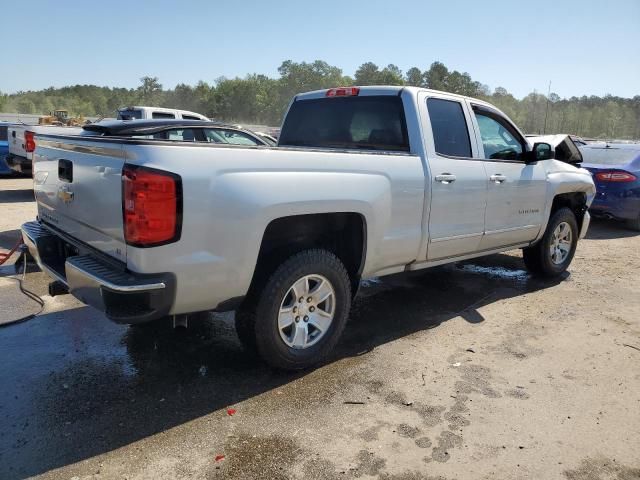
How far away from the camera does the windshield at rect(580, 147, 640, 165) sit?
31.5 ft

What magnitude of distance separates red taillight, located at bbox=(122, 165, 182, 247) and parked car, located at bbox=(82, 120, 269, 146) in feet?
1.96

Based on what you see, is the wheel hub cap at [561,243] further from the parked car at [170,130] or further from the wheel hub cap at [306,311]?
the parked car at [170,130]

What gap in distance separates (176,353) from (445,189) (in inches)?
100

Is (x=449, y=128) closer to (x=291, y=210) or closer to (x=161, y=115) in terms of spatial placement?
(x=291, y=210)

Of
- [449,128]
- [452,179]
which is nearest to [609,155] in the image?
[449,128]

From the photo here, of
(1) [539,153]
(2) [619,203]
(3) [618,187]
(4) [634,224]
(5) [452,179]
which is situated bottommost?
(4) [634,224]

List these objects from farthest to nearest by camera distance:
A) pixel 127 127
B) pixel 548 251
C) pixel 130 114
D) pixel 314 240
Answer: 1. pixel 130 114
2. pixel 548 251
3. pixel 127 127
4. pixel 314 240

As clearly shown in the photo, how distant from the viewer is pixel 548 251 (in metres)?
6.05

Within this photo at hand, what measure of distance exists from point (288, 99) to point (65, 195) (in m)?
84.4

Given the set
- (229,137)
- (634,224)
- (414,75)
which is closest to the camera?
(229,137)

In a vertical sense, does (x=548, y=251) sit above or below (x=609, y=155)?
below

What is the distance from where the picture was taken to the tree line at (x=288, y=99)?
59031 mm

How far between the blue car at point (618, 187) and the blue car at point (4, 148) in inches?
493

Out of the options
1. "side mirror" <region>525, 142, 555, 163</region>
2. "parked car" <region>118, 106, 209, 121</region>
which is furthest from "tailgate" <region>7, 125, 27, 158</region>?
"side mirror" <region>525, 142, 555, 163</region>
